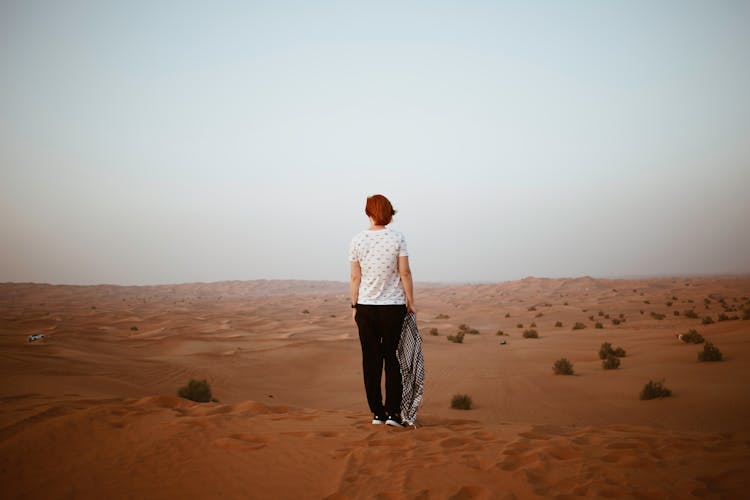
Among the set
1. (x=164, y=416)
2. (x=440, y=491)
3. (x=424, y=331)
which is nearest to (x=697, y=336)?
(x=424, y=331)

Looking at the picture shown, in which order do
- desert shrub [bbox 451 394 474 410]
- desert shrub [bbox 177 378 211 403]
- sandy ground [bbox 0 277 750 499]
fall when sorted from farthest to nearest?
desert shrub [bbox 451 394 474 410], desert shrub [bbox 177 378 211 403], sandy ground [bbox 0 277 750 499]

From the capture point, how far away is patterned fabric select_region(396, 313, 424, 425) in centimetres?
474

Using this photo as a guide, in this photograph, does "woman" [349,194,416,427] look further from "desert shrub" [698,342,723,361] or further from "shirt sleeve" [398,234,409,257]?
"desert shrub" [698,342,723,361]

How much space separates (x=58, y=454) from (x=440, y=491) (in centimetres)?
338

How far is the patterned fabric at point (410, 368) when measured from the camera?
474 cm

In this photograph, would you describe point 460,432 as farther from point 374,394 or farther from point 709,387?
point 709,387

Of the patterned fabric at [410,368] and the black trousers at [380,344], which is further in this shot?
the patterned fabric at [410,368]

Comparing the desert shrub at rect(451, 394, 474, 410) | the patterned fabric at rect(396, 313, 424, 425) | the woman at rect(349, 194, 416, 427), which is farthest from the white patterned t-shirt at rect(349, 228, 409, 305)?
the desert shrub at rect(451, 394, 474, 410)

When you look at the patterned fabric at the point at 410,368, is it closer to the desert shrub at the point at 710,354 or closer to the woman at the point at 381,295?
the woman at the point at 381,295

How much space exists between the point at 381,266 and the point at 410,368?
1216 millimetres

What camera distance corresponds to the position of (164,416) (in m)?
4.98

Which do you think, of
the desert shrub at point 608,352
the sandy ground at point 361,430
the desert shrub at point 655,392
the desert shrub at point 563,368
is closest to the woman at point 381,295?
the sandy ground at point 361,430

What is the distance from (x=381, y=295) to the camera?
458cm

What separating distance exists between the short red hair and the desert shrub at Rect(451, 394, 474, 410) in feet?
14.5
